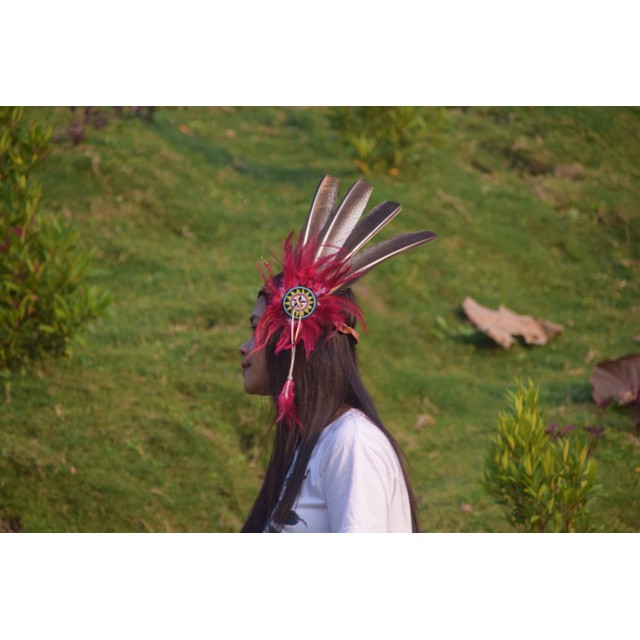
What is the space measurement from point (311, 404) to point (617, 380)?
3156 mm

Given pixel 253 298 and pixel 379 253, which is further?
pixel 253 298

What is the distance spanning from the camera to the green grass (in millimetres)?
4574

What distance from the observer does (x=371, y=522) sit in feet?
6.75

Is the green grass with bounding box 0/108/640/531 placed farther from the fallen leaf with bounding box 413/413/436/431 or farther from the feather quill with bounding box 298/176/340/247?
the feather quill with bounding box 298/176/340/247

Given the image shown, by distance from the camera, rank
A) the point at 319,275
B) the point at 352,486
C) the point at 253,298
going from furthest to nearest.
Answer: the point at 253,298
the point at 319,275
the point at 352,486

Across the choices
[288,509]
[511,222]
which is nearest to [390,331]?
[511,222]

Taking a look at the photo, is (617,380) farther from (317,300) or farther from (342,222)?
(317,300)

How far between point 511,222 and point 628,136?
148 centimetres

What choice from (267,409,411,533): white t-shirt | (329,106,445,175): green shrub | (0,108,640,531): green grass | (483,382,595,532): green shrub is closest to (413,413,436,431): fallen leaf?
(0,108,640,531): green grass

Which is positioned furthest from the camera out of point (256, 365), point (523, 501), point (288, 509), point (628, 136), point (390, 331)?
point (628, 136)

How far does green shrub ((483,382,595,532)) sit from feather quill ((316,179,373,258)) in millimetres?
1539

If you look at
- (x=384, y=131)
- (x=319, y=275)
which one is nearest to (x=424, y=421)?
(x=384, y=131)

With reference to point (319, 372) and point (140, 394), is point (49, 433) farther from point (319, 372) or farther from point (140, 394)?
point (319, 372)

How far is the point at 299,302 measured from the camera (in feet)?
7.89
